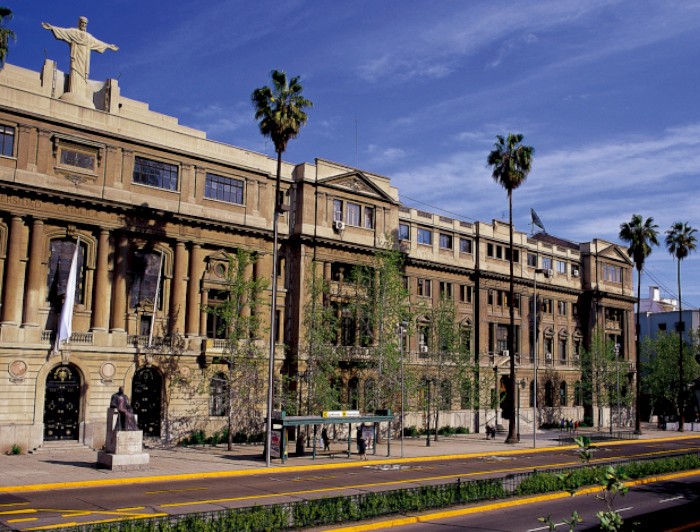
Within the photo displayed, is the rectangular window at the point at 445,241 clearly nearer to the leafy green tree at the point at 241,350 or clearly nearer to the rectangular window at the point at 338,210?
the rectangular window at the point at 338,210

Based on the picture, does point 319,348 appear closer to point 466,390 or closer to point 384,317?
point 384,317

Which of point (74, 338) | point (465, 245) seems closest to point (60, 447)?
point (74, 338)

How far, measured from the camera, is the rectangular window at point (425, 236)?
215 feet

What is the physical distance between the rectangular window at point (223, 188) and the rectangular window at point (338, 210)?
877 centimetres

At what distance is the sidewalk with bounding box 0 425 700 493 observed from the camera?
96.9ft

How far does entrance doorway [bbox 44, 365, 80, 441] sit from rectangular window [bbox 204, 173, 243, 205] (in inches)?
613

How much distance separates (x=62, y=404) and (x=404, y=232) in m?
34.1

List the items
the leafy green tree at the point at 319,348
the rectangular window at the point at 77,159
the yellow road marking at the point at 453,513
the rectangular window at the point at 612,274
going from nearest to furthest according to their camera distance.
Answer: the yellow road marking at the point at 453,513 → the rectangular window at the point at 77,159 → the leafy green tree at the point at 319,348 → the rectangular window at the point at 612,274

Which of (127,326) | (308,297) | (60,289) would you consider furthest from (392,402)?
(60,289)

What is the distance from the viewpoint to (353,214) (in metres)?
58.0

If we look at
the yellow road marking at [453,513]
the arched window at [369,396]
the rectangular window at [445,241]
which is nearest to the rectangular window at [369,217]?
the rectangular window at [445,241]

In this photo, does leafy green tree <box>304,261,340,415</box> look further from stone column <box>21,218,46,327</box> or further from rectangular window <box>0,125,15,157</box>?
rectangular window <box>0,125,15,157</box>

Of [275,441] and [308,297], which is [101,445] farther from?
[308,297]

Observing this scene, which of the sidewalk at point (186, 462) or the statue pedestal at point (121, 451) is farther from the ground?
the statue pedestal at point (121, 451)
